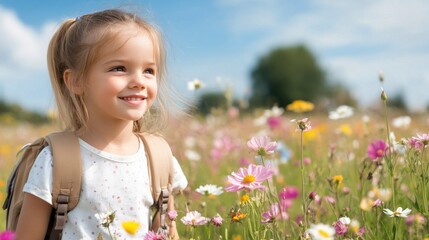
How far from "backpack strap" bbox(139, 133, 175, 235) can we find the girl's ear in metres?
0.34

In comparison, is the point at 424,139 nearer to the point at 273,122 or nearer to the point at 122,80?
the point at 122,80

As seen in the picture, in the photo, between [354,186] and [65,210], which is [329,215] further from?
[65,210]

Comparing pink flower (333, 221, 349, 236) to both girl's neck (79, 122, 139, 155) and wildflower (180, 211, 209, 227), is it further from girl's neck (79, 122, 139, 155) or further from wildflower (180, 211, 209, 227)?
girl's neck (79, 122, 139, 155)

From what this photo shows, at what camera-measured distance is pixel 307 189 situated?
9.66 ft

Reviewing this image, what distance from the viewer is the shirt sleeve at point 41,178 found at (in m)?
2.12

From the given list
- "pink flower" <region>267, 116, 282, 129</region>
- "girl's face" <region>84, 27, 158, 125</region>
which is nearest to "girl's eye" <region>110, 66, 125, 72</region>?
"girl's face" <region>84, 27, 158, 125</region>

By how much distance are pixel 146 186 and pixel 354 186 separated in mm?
1179

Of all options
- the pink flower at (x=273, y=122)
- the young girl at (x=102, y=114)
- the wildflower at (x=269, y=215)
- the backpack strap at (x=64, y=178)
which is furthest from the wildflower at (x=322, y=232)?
the pink flower at (x=273, y=122)

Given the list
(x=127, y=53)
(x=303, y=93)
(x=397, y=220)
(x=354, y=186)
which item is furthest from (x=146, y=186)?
(x=303, y=93)

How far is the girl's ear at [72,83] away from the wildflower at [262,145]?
712 millimetres

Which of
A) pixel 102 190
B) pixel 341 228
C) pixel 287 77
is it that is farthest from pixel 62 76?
pixel 287 77

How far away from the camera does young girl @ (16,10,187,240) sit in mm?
2189

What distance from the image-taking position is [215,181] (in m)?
4.26

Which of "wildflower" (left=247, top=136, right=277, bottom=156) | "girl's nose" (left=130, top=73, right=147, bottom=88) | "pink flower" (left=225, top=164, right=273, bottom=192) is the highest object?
"girl's nose" (left=130, top=73, right=147, bottom=88)
